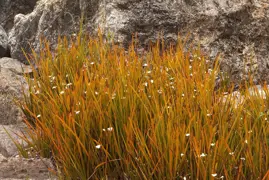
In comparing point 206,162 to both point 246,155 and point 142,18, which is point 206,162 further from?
point 142,18

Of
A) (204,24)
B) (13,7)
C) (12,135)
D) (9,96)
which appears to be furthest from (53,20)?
(13,7)

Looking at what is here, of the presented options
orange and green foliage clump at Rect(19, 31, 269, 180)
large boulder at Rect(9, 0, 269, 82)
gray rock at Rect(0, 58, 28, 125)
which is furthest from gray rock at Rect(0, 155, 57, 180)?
large boulder at Rect(9, 0, 269, 82)

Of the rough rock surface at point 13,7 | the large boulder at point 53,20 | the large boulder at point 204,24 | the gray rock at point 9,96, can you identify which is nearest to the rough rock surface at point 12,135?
the gray rock at point 9,96

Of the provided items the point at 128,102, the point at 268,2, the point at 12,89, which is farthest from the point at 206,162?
the point at 268,2

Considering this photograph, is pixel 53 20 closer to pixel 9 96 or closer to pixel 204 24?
pixel 9 96

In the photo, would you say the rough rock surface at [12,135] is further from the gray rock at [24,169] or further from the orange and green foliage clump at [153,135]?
the orange and green foliage clump at [153,135]

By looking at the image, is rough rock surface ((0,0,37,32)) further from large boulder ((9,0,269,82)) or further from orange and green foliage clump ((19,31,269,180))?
orange and green foliage clump ((19,31,269,180))
